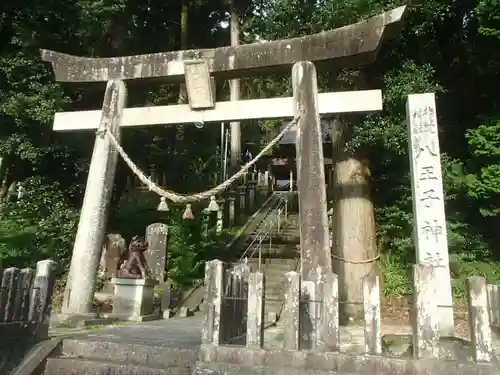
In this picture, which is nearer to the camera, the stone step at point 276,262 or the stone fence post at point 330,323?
the stone fence post at point 330,323

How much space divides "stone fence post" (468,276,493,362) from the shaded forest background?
625 centimetres

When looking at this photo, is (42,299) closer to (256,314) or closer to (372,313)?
(256,314)

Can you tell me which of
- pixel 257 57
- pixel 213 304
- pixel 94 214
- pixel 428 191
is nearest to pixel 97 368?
pixel 213 304

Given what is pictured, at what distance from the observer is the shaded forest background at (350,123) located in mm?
10578

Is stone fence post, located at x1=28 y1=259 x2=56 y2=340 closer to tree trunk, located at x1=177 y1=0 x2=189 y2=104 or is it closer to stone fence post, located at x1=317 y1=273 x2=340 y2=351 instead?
stone fence post, located at x1=317 y1=273 x2=340 y2=351

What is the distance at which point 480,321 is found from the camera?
4547 millimetres

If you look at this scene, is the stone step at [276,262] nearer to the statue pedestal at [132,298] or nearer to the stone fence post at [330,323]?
the statue pedestal at [132,298]

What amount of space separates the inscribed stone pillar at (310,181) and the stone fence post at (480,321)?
8.44 feet

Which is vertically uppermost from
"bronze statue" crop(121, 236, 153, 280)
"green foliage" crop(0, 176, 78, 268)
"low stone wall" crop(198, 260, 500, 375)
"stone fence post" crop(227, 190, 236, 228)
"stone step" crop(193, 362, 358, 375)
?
"stone fence post" crop(227, 190, 236, 228)

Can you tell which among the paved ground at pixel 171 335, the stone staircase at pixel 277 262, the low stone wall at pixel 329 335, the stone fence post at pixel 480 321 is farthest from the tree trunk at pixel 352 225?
the stone fence post at pixel 480 321

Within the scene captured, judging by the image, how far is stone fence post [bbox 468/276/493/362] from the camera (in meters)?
4.52

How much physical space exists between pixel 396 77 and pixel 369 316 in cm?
745

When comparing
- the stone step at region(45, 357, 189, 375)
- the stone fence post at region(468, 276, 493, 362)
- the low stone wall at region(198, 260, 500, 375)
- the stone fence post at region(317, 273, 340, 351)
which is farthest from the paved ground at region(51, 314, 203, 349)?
the stone fence post at region(468, 276, 493, 362)

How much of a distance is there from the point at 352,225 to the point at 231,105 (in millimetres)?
4530
